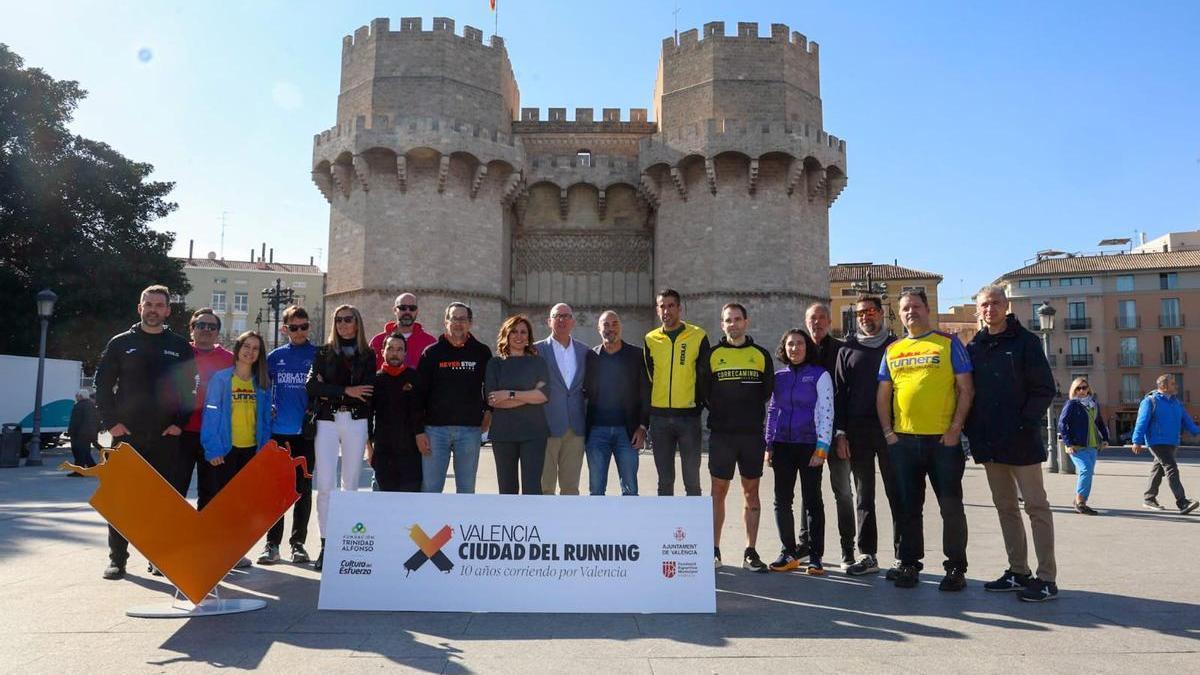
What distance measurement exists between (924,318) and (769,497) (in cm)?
473

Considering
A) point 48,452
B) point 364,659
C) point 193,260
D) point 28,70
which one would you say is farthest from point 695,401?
point 193,260

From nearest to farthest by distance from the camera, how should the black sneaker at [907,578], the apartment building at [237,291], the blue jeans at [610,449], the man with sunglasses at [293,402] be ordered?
the black sneaker at [907,578] < the blue jeans at [610,449] < the man with sunglasses at [293,402] < the apartment building at [237,291]

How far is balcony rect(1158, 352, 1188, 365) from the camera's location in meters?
39.2

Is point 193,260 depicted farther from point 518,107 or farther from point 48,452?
point 48,452

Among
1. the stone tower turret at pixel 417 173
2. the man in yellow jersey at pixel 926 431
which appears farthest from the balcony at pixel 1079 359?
the man in yellow jersey at pixel 926 431

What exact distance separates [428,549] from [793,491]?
277cm

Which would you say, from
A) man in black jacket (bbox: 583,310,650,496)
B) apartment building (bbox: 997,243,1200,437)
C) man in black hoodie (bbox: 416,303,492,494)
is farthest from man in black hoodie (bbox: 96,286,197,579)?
apartment building (bbox: 997,243,1200,437)

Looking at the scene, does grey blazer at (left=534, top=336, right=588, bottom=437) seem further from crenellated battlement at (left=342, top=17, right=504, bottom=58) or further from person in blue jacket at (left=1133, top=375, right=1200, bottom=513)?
crenellated battlement at (left=342, top=17, right=504, bottom=58)

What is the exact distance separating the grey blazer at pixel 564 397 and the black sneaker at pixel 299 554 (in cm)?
217

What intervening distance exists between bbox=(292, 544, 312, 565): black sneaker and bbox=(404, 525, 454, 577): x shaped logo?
6.10 feet

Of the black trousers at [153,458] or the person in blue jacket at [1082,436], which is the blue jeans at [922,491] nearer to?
the person in blue jacket at [1082,436]

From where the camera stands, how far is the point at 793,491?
565cm

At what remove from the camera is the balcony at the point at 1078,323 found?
135ft

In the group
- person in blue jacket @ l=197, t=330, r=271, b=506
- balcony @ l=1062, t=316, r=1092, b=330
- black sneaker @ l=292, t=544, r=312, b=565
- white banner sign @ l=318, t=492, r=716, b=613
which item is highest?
balcony @ l=1062, t=316, r=1092, b=330
